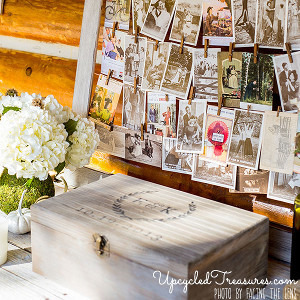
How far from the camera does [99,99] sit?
1672 mm

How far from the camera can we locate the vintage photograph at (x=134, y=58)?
1.53 m

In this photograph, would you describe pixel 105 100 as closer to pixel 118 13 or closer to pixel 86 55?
pixel 86 55

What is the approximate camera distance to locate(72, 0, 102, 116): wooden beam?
162cm

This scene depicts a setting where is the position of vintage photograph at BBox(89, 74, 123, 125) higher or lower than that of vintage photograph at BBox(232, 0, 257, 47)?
lower

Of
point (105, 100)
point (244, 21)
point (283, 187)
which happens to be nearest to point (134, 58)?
point (105, 100)

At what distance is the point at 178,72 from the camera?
1.45 metres

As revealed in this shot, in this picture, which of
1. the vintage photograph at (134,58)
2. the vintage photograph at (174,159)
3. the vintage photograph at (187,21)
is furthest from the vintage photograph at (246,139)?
the vintage photograph at (134,58)

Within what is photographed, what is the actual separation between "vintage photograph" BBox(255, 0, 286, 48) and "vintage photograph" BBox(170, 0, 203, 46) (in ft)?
0.64

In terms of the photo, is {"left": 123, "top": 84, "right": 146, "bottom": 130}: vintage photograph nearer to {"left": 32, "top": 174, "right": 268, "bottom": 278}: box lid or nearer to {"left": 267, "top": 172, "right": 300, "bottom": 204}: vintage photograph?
{"left": 32, "top": 174, "right": 268, "bottom": 278}: box lid

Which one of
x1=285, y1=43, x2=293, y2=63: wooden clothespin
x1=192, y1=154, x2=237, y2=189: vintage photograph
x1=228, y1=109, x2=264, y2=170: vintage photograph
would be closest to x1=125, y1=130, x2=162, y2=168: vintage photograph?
x1=192, y1=154, x2=237, y2=189: vintage photograph

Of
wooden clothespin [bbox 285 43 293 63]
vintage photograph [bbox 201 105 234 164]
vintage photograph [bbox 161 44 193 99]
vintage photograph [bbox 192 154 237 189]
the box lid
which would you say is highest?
wooden clothespin [bbox 285 43 293 63]

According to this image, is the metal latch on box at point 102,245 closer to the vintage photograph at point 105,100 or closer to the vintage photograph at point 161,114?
the vintage photograph at point 161,114

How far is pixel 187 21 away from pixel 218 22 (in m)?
0.10

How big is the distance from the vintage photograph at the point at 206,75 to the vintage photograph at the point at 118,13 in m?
0.29
